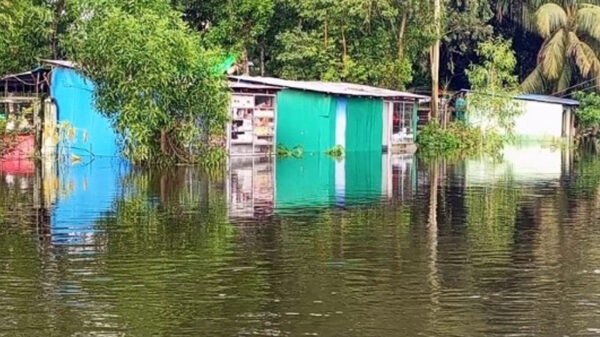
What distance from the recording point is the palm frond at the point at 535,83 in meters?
52.6

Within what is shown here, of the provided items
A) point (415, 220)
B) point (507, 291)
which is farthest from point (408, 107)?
point (507, 291)

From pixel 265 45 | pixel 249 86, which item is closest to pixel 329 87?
pixel 249 86

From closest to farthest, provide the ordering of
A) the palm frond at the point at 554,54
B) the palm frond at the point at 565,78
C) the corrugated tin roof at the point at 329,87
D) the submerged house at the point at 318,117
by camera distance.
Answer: the submerged house at the point at 318,117 → the corrugated tin roof at the point at 329,87 → the palm frond at the point at 554,54 → the palm frond at the point at 565,78

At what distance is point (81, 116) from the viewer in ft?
102

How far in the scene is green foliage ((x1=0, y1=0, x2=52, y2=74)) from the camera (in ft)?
114

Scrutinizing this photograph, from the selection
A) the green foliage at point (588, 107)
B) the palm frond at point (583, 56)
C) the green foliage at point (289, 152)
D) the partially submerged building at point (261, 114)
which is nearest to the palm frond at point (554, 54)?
the palm frond at point (583, 56)

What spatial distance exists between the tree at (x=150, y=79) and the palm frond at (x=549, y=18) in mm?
26947

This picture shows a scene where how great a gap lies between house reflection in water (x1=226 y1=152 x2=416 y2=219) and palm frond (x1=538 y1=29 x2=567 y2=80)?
66.6ft

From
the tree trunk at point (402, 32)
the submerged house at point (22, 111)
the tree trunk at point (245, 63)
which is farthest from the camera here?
the tree trunk at point (245, 63)

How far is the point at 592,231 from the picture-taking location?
1402 cm

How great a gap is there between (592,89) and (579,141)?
292 cm

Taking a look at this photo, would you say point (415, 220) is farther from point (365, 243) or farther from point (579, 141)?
point (579, 141)

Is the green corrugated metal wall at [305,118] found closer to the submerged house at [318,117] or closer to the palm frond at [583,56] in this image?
the submerged house at [318,117]

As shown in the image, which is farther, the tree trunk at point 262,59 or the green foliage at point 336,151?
the tree trunk at point 262,59
